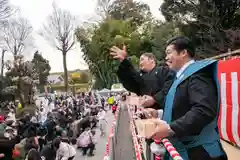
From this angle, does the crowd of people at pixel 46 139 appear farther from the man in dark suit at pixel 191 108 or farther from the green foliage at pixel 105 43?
the green foliage at pixel 105 43

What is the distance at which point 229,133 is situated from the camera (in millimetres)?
6152

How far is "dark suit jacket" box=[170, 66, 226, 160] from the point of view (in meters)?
1.85

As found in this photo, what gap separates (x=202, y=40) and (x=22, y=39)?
26.9 metres

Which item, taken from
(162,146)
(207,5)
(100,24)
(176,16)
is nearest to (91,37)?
(100,24)

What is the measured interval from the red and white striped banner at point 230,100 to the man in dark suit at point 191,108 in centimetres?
346

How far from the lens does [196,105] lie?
187 cm

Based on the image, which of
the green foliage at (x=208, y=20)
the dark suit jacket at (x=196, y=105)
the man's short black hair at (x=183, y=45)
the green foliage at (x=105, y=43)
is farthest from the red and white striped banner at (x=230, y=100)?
the green foliage at (x=105, y=43)

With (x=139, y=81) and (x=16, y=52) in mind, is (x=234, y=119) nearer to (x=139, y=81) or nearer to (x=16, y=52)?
(x=139, y=81)

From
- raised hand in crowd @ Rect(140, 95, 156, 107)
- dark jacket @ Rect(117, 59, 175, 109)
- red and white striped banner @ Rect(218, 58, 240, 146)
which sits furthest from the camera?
red and white striped banner @ Rect(218, 58, 240, 146)

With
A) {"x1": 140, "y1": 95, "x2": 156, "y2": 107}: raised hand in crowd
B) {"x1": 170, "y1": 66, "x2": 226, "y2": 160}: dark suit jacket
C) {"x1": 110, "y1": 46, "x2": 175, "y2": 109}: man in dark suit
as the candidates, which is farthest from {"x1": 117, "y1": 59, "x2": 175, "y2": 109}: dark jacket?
{"x1": 170, "y1": 66, "x2": 226, "y2": 160}: dark suit jacket

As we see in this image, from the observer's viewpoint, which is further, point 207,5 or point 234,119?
point 207,5

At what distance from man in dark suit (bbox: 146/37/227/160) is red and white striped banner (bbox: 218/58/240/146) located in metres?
3.46

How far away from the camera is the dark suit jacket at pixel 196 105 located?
1850 mm

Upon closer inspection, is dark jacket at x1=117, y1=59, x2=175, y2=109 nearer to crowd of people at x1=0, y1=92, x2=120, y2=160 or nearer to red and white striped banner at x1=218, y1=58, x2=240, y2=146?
red and white striped banner at x1=218, y1=58, x2=240, y2=146
